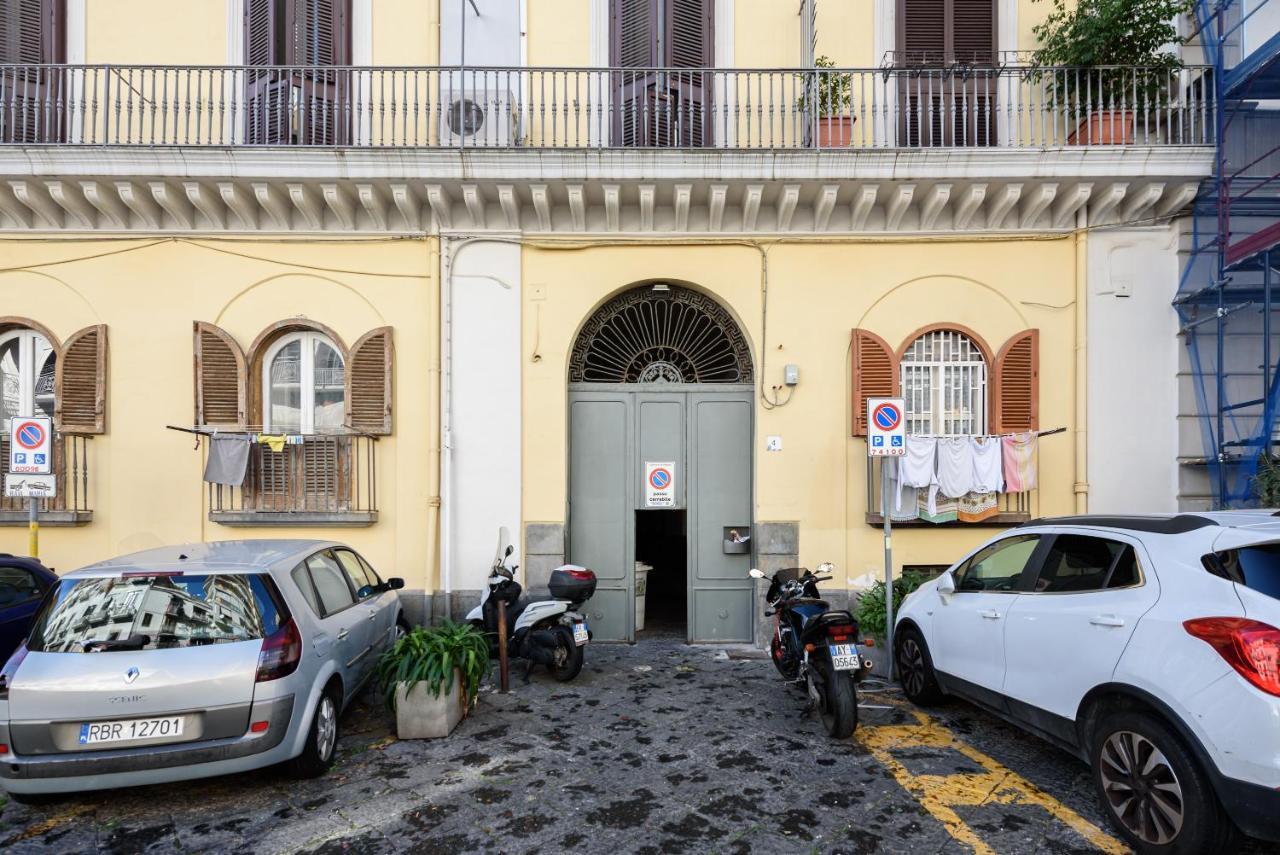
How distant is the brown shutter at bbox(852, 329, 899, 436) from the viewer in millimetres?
8055

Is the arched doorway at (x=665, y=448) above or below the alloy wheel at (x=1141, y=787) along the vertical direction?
above

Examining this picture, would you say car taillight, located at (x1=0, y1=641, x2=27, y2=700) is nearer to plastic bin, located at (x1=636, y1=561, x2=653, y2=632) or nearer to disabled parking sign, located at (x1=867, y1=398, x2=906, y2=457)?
plastic bin, located at (x1=636, y1=561, x2=653, y2=632)

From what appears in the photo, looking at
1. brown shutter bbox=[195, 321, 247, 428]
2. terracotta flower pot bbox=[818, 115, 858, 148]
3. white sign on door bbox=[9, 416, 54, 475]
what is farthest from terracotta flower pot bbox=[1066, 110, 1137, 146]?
white sign on door bbox=[9, 416, 54, 475]

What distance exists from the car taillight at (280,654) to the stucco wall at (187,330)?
146 inches

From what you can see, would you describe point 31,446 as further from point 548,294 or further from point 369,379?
point 548,294

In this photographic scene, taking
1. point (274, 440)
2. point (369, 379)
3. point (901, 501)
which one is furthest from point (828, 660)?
point (274, 440)

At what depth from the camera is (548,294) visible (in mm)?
8227

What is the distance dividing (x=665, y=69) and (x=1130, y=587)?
22.1 feet

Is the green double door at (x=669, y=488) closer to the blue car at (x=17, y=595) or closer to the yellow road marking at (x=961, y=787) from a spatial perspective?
the yellow road marking at (x=961, y=787)

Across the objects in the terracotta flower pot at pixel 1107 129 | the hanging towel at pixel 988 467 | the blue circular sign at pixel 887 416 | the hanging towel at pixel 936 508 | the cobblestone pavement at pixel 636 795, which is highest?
the terracotta flower pot at pixel 1107 129

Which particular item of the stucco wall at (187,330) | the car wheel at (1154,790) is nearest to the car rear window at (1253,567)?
the car wheel at (1154,790)

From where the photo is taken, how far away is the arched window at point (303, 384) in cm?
837

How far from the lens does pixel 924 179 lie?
7.65 m

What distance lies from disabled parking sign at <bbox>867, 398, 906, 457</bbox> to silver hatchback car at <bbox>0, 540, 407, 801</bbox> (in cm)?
512
